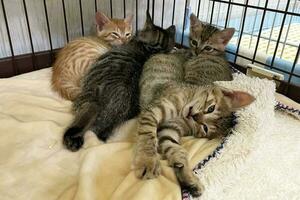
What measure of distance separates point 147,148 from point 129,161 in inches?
3.4

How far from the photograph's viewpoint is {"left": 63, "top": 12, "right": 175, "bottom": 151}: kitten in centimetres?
99

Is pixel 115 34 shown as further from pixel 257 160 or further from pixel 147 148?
pixel 257 160

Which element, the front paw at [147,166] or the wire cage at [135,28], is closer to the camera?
the front paw at [147,166]

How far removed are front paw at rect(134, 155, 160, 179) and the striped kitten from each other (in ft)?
1.50

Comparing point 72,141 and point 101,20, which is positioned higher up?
point 101,20

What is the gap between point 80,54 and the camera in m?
1.35

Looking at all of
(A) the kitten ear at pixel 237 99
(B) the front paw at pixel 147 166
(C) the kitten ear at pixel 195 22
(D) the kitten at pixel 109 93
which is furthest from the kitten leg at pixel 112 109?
(C) the kitten ear at pixel 195 22

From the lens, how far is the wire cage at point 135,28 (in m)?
1.37

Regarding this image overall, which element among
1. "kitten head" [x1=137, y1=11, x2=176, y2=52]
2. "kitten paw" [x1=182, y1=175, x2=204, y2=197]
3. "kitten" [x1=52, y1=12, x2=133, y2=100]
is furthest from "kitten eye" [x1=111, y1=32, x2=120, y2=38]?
"kitten paw" [x1=182, y1=175, x2=204, y2=197]

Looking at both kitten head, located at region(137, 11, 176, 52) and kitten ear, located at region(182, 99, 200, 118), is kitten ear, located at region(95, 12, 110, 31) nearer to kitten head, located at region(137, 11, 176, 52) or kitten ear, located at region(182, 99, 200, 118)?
kitten head, located at region(137, 11, 176, 52)

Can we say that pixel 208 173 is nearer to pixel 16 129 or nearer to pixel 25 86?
pixel 16 129

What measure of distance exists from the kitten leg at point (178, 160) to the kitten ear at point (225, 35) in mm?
646

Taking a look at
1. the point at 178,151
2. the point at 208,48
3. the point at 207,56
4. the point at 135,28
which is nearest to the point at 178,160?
the point at 178,151

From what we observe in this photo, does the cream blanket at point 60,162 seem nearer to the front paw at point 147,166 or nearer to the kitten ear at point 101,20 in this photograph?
the front paw at point 147,166
